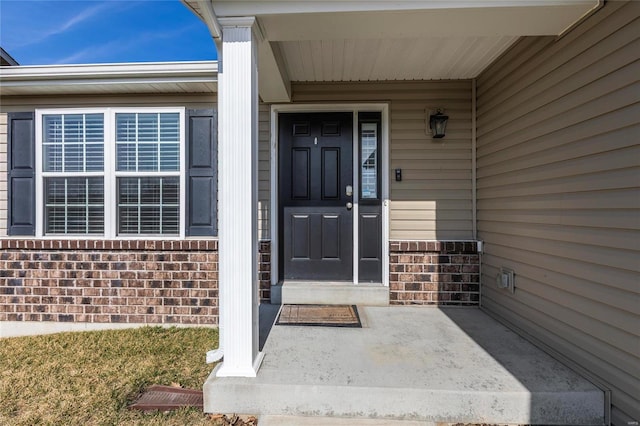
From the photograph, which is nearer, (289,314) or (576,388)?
(576,388)

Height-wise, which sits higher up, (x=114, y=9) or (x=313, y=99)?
(x=114, y=9)

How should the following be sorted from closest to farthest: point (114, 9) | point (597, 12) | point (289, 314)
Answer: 1. point (597, 12)
2. point (289, 314)
3. point (114, 9)

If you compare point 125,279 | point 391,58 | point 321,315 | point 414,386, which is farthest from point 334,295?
point 391,58

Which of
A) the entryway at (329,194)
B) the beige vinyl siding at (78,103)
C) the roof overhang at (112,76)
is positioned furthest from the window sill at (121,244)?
the roof overhang at (112,76)

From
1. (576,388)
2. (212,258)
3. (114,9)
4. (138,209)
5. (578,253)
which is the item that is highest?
(114,9)

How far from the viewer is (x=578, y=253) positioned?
193cm

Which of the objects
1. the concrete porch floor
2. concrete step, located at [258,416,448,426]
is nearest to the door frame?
the concrete porch floor

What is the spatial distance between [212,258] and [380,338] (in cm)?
178

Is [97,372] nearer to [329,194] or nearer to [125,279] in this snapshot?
[125,279]

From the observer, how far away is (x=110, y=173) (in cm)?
315

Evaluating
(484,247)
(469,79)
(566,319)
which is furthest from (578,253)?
(469,79)

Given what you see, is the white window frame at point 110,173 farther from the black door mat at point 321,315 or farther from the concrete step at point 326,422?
the concrete step at point 326,422

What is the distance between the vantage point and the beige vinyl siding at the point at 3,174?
3.19 meters

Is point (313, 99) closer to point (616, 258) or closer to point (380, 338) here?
point (380, 338)
